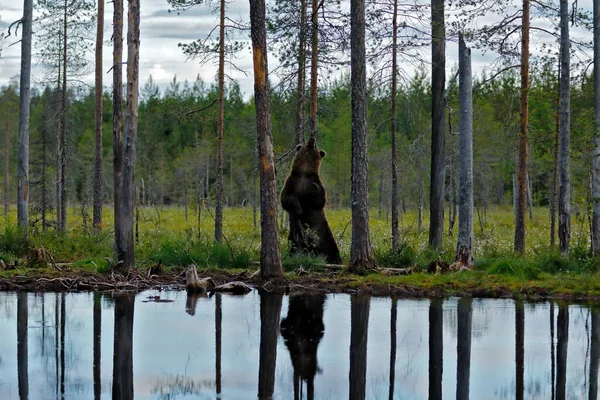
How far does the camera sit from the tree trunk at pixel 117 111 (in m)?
18.6

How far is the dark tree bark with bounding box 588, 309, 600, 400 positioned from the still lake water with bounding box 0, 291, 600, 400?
0.10 ft

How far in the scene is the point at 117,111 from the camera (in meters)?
18.8

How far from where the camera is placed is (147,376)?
895cm

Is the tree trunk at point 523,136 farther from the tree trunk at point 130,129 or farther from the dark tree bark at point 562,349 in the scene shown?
the tree trunk at point 130,129

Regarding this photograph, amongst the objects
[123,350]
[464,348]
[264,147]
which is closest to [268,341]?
[123,350]

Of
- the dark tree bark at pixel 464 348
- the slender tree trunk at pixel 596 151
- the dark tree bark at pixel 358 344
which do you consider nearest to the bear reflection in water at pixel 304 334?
the dark tree bark at pixel 358 344

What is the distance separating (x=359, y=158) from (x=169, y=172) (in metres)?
56.2

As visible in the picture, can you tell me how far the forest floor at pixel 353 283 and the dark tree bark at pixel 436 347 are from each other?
4.33 feet

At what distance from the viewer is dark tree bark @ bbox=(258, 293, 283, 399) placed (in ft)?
28.4

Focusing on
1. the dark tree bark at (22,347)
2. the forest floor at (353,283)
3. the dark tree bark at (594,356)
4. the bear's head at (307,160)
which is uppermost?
the bear's head at (307,160)

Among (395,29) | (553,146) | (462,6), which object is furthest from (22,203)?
(553,146)

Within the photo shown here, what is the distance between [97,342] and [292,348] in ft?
8.08

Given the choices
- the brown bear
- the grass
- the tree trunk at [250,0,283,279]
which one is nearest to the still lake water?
the tree trunk at [250,0,283,279]

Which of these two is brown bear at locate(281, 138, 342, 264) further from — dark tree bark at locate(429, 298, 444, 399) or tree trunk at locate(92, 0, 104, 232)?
tree trunk at locate(92, 0, 104, 232)
